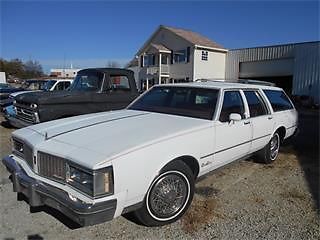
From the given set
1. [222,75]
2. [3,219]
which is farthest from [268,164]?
[222,75]

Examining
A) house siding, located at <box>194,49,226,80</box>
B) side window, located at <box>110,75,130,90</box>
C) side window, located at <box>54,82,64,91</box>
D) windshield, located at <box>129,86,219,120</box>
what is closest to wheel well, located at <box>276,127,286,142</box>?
windshield, located at <box>129,86,219,120</box>

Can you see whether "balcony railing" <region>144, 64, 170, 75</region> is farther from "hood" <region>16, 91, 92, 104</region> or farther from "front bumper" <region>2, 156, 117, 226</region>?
"front bumper" <region>2, 156, 117, 226</region>

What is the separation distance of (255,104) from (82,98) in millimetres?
4130

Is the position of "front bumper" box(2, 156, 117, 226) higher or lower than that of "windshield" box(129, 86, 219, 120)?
lower

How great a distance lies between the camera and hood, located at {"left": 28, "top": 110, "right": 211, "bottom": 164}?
130 inches

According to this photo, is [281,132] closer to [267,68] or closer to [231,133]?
[231,133]

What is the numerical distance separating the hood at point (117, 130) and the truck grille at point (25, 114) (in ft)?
10.3

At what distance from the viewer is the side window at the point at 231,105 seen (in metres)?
4.65

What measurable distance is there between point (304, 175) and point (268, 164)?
75 cm

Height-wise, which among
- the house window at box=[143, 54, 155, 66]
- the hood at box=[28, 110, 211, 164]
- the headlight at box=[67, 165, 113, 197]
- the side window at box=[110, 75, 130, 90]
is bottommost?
the headlight at box=[67, 165, 113, 197]

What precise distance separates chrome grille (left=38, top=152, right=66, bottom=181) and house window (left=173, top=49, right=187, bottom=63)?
101 feet

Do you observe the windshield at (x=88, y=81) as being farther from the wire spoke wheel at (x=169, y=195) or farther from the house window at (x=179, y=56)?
the house window at (x=179, y=56)

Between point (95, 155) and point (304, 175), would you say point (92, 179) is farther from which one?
point (304, 175)

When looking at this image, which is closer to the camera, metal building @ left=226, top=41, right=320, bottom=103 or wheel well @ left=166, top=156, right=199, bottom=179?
wheel well @ left=166, top=156, right=199, bottom=179
